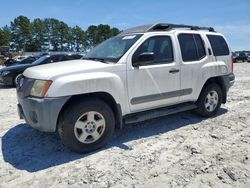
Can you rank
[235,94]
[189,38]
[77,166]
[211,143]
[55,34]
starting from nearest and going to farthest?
[77,166]
[211,143]
[189,38]
[235,94]
[55,34]

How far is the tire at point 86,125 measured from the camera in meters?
3.80

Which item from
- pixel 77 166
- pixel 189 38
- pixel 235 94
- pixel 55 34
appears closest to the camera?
pixel 77 166

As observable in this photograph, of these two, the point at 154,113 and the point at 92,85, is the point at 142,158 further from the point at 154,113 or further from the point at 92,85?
the point at 92,85

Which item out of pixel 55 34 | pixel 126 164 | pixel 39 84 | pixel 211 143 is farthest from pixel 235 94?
pixel 55 34

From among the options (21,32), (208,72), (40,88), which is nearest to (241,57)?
(208,72)

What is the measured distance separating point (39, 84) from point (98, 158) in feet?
4.57

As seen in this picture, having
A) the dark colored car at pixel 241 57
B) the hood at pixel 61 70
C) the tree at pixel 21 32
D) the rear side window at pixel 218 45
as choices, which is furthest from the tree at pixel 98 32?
the hood at pixel 61 70

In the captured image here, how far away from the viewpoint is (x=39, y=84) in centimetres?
375

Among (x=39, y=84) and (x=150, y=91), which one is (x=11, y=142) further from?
(x=150, y=91)

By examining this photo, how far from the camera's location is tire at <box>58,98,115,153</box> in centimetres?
380

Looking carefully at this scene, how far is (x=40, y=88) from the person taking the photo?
3.71 meters

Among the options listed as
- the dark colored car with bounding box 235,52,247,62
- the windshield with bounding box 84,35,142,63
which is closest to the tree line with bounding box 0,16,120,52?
the dark colored car with bounding box 235,52,247,62

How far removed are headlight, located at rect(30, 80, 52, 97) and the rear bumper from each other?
3.1 inches

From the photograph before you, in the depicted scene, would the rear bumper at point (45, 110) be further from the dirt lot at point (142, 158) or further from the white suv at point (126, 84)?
the dirt lot at point (142, 158)
